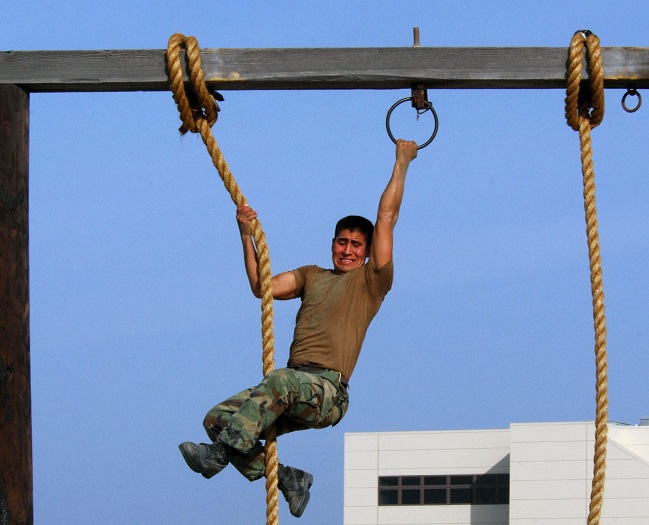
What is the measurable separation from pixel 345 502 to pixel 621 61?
37223mm

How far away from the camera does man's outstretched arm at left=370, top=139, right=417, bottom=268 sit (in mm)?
5617

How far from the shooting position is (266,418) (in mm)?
5422

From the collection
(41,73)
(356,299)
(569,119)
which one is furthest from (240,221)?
(569,119)

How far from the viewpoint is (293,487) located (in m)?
5.60

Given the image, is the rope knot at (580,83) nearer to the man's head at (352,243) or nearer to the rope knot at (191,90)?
the man's head at (352,243)

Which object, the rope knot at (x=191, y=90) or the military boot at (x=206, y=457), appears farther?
the rope knot at (x=191, y=90)

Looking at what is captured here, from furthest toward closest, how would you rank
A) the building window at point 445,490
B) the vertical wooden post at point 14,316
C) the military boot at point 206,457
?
the building window at point 445,490 → the military boot at point 206,457 → the vertical wooden post at point 14,316

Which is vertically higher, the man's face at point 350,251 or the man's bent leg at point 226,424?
the man's face at point 350,251

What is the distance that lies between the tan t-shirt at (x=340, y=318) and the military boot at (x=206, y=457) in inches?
17.0

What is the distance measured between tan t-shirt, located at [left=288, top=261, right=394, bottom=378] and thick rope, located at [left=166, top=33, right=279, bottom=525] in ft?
0.73

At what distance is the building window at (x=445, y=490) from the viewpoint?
136 ft

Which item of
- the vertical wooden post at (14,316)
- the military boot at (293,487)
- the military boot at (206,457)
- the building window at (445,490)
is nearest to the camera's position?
the vertical wooden post at (14,316)

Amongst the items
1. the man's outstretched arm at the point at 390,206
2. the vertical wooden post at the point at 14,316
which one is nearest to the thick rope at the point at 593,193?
the man's outstretched arm at the point at 390,206

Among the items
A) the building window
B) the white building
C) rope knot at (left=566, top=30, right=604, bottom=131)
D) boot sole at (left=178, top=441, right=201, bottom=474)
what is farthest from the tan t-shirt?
the building window
